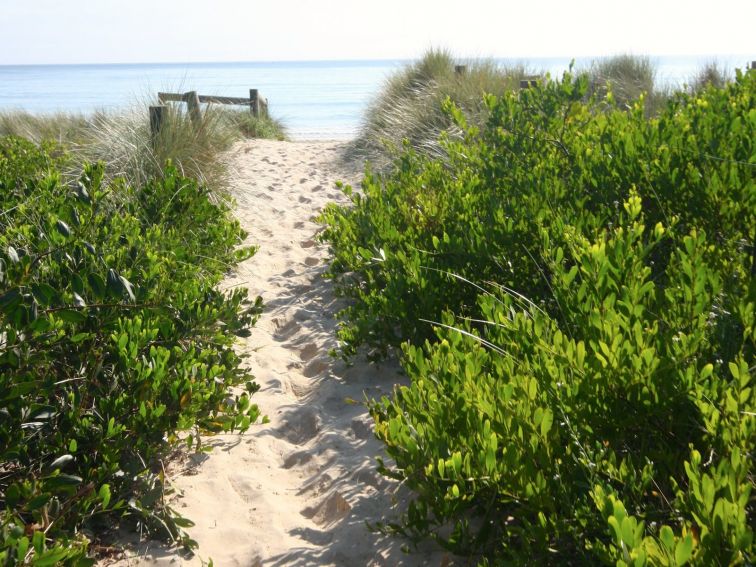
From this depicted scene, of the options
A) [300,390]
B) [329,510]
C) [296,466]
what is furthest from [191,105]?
[329,510]

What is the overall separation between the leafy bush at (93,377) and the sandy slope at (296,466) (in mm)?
181

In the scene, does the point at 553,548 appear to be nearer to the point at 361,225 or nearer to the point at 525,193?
the point at 525,193

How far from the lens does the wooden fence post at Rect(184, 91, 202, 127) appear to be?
8.27m

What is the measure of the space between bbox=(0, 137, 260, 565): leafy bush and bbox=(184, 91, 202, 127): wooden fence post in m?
3.98

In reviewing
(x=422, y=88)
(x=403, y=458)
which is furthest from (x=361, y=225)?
(x=422, y=88)

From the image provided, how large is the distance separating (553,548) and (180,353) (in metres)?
1.99

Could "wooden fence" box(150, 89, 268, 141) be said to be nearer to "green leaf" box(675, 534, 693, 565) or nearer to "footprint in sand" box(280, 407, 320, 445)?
"footprint in sand" box(280, 407, 320, 445)

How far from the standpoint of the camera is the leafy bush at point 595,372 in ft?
6.24

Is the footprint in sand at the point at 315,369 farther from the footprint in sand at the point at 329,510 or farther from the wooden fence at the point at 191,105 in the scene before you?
the wooden fence at the point at 191,105

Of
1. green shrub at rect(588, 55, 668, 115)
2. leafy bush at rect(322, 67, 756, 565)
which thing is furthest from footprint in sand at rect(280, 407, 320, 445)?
green shrub at rect(588, 55, 668, 115)

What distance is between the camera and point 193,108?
28.7 ft

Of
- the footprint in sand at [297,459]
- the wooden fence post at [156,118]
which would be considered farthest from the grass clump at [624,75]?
the footprint in sand at [297,459]

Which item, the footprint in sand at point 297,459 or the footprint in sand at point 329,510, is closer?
the footprint in sand at point 329,510

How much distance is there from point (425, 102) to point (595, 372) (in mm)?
9550
